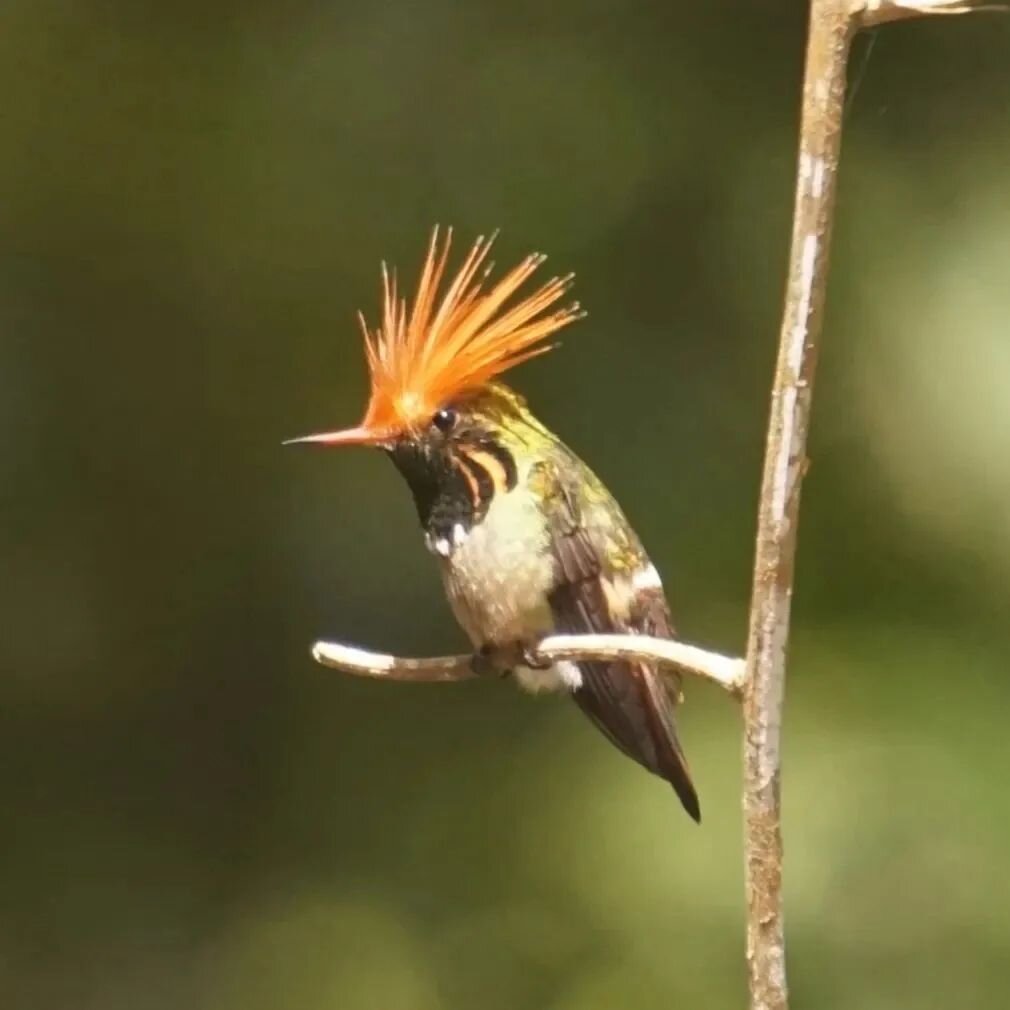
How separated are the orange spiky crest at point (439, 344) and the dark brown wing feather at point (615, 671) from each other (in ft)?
0.37

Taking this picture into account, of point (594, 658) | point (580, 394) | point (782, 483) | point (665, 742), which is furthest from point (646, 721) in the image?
point (580, 394)

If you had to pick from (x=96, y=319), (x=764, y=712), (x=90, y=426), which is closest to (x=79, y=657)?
(x=90, y=426)

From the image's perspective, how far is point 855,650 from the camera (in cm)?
164

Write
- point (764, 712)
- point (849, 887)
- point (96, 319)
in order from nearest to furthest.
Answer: point (764, 712) → point (849, 887) → point (96, 319)

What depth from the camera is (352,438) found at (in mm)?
695

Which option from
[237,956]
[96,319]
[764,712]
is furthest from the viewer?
[237,956]

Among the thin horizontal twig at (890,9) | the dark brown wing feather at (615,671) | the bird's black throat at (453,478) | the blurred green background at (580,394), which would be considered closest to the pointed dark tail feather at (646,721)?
the dark brown wing feather at (615,671)

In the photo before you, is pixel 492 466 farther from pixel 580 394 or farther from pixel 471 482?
pixel 580 394

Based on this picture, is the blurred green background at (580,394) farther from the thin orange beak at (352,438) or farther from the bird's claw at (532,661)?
the thin orange beak at (352,438)

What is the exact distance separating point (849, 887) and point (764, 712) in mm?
1058

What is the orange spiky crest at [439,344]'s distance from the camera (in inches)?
28.4

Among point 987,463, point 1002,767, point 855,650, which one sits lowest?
point 1002,767

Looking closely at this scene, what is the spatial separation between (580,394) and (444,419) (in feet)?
2.94

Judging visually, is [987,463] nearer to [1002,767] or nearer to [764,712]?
A: [1002,767]
